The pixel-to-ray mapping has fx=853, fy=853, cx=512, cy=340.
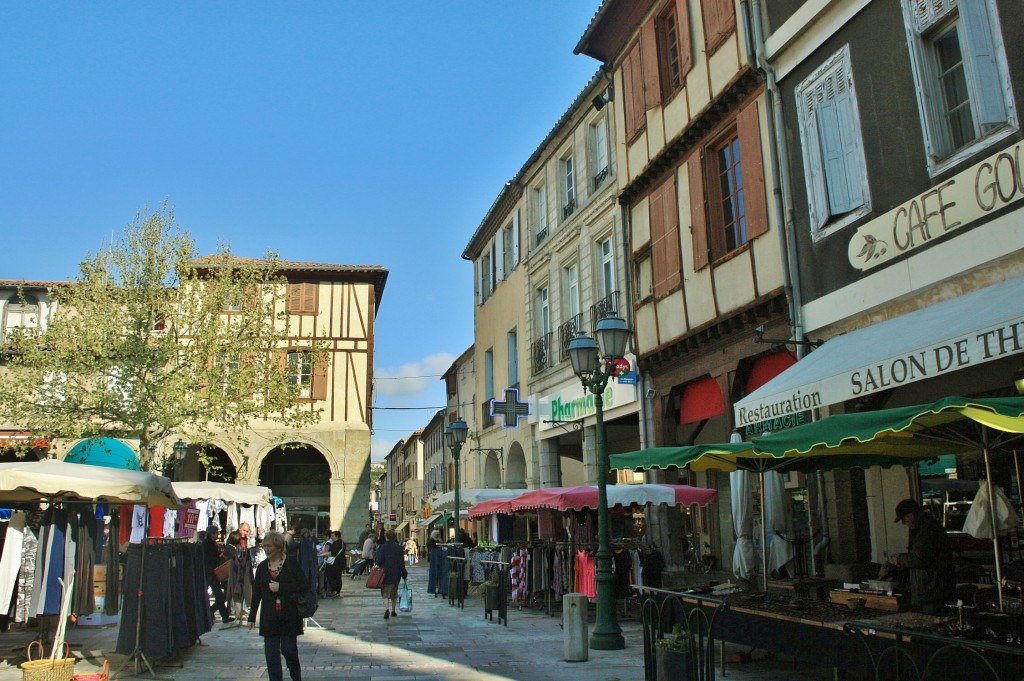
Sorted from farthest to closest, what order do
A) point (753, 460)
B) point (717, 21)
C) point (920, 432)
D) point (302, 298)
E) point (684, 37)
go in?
point (302, 298), point (684, 37), point (717, 21), point (753, 460), point (920, 432)

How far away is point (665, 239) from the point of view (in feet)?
50.0

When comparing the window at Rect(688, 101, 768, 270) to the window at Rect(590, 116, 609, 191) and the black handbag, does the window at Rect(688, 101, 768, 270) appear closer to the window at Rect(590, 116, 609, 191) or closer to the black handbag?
the window at Rect(590, 116, 609, 191)

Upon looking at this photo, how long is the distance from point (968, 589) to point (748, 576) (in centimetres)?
289

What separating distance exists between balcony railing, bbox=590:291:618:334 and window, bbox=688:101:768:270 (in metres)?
3.50

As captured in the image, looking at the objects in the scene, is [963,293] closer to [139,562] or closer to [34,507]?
[139,562]

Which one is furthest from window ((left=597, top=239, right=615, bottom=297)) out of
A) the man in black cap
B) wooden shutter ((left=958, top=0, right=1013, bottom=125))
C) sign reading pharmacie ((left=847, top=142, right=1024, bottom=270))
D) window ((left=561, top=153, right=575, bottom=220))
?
the man in black cap

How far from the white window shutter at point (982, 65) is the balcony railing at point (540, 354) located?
1349 centimetres

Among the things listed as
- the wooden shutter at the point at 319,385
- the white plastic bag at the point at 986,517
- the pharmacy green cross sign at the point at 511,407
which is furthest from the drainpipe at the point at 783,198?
the wooden shutter at the point at 319,385

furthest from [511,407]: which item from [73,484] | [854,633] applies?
[854,633]

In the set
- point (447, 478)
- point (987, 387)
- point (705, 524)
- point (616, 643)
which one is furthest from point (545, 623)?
point (447, 478)

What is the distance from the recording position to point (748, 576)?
10578 mm

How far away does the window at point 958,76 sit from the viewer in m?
8.25

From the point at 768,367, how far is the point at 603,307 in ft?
19.3

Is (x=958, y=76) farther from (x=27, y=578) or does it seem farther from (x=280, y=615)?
→ (x=27, y=578)
